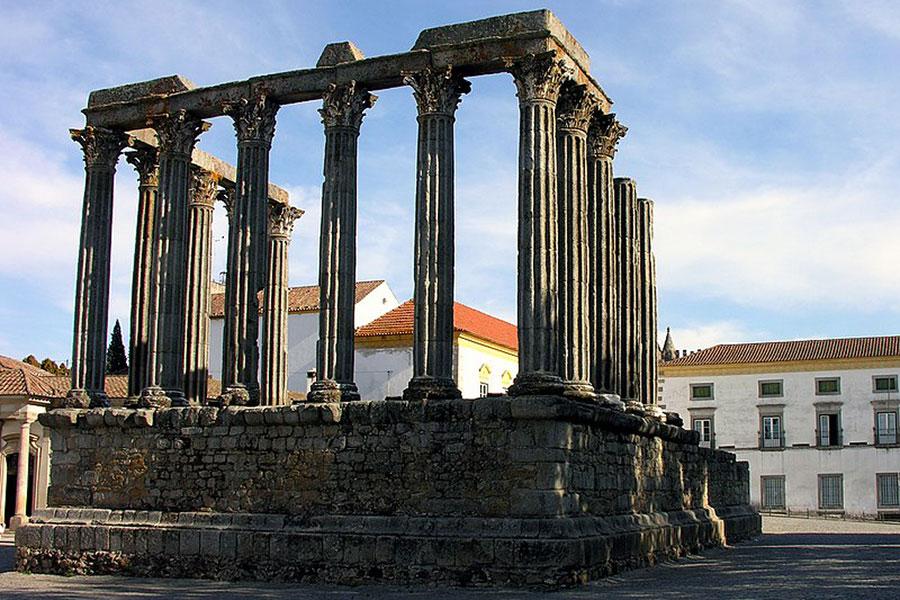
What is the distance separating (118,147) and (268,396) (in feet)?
18.3

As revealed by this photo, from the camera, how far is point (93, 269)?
20562 mm

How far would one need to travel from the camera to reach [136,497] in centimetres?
1864

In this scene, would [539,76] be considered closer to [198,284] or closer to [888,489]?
[198,284]

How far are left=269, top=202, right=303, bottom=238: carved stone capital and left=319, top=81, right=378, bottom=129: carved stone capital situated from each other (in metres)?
5.45

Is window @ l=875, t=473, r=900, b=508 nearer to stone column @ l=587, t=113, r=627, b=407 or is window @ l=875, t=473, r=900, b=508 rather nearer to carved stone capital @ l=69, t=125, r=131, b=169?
stone column @ l=587, t=113, r=627, b=407

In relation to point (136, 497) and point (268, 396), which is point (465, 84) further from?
point (136, 497)

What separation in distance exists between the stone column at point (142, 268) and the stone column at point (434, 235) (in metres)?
5.39

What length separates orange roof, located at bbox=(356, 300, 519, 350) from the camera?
124 ft

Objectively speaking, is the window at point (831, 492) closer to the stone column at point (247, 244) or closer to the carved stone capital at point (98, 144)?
the stone column at point (247, 244)

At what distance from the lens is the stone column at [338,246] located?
1811cm

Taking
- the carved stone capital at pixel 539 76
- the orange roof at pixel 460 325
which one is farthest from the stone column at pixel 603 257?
the orange roof at pixel 460 325

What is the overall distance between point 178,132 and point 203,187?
110 inches

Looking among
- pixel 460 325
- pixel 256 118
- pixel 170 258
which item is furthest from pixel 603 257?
pixel 460 325

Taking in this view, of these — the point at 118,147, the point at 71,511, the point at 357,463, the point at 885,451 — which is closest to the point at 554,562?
the point at 357,463
